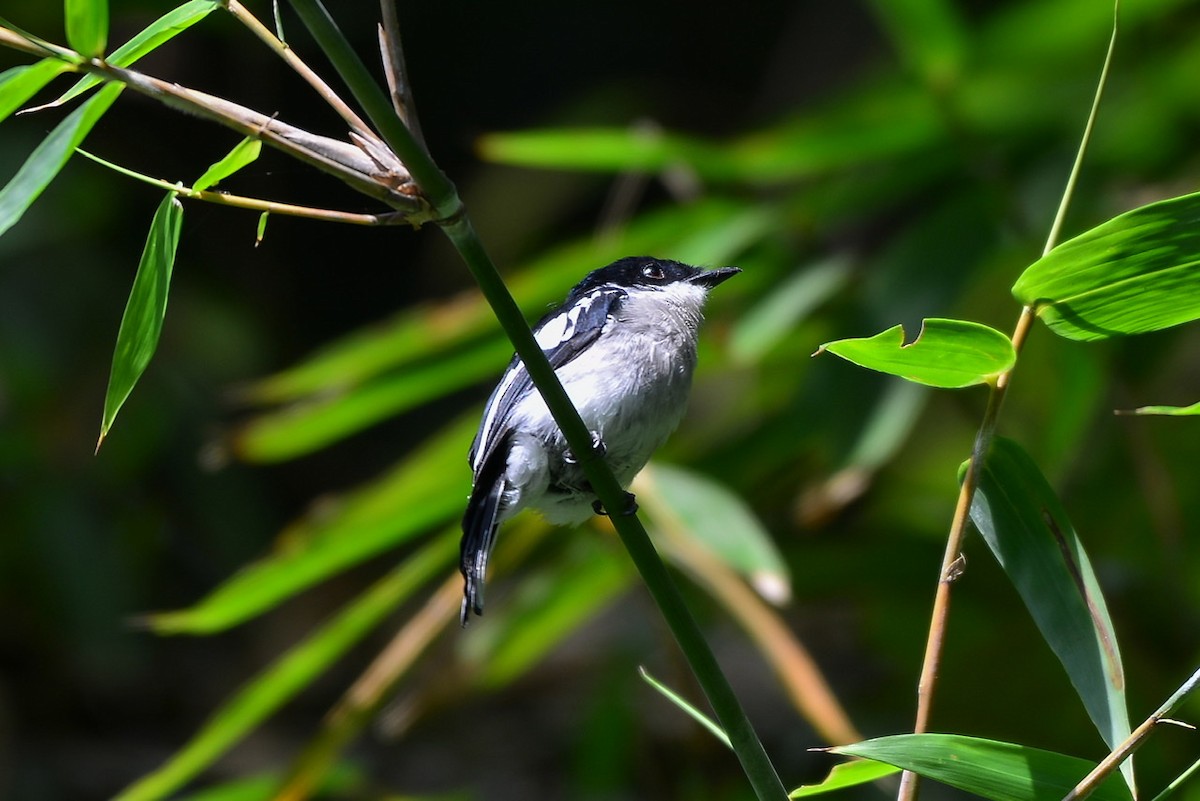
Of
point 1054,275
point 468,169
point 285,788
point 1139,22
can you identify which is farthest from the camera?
point 468,169

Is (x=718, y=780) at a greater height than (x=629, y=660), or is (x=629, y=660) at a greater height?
(x=629, y=660)

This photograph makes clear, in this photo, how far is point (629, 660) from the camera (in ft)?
10.6

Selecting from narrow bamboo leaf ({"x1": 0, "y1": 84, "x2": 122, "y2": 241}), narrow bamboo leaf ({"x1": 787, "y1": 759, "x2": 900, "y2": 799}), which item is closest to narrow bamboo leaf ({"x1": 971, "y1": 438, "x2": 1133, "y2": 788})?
narrow bamboo leaf ({"x1": 787, "y1": 759, "x2": 900, "y2": 799})

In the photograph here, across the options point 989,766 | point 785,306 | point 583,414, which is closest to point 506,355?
point 785,306

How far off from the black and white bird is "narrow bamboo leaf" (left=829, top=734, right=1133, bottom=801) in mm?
689

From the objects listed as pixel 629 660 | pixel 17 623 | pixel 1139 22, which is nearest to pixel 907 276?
pixel 1139 22

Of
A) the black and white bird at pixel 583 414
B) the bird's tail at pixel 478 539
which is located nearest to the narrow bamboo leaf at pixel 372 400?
the black and white bird at pixel 583 414

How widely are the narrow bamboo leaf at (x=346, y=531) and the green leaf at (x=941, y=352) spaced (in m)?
1.54

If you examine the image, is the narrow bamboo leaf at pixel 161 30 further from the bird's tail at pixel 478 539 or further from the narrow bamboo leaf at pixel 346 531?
the narrow bamboo leaf at pixel 346 531

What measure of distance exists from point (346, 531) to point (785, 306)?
1052mm

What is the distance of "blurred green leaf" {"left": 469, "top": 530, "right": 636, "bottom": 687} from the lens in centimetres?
277

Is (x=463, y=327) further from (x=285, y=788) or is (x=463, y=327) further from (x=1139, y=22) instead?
(x=1139, y=22)

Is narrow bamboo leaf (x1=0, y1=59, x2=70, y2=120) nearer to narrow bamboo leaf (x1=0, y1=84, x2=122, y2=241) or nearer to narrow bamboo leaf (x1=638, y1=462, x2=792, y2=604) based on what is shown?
narrow bamboo leaf (x1=0, y1=84, x2=122, y2=241)

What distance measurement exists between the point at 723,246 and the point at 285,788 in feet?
4.80
